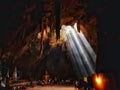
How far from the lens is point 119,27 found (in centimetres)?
879

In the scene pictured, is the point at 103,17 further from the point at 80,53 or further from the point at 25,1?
the point at 80,53

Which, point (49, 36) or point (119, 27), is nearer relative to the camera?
point (119, 27)

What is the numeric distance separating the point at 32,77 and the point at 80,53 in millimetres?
4849

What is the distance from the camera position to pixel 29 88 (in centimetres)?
1997

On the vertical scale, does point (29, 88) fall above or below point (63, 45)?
below

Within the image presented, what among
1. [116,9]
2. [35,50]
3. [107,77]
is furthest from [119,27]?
[35,50]

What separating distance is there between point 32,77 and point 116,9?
16.8m

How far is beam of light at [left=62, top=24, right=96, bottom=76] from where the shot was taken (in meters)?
22.3

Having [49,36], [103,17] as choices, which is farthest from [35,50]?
[103,17]

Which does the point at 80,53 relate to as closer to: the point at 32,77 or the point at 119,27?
the point at 32,77

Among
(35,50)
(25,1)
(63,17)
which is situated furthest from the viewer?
(35,50)

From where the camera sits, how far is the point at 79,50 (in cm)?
2472

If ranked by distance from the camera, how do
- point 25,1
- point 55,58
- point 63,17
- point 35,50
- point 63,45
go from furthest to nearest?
point 55,58 < point 63,45 < point 35,50 < point 63,17 < point 25,1

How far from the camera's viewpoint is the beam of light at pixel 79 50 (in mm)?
22344
